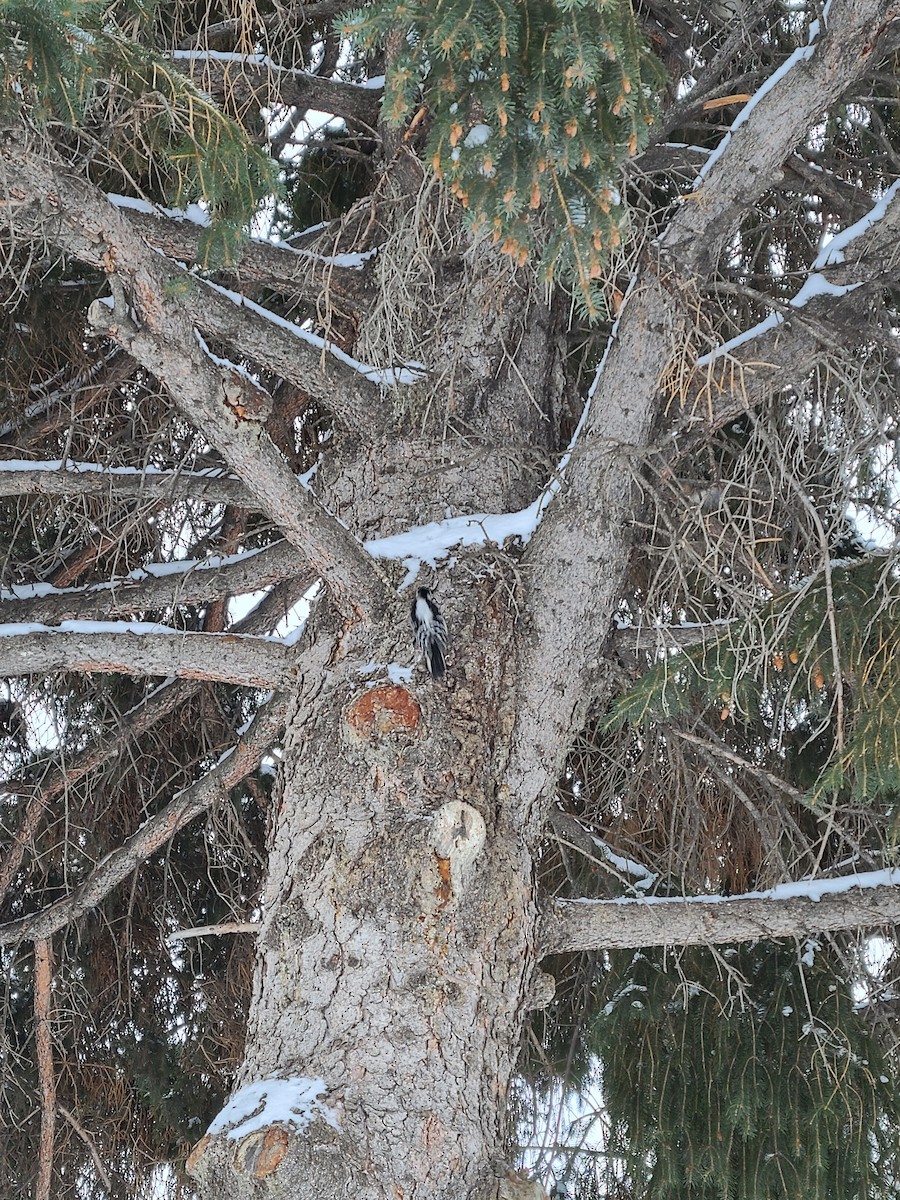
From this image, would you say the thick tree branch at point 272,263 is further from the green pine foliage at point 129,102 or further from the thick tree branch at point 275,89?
the thick tree branch at point 275,89

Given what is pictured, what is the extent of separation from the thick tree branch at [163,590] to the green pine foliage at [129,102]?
878 millimetres

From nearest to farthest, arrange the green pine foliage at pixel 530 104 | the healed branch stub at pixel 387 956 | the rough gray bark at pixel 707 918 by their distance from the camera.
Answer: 1. the green pine foliage at pixel 530 104
2. the healed branch stub at pixel 387 956
3. the rough gray bark at pixel 707 918

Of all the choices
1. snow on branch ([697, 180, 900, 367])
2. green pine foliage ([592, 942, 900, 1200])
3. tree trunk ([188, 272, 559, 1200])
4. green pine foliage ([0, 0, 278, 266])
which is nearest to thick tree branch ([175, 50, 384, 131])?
green pine foliage ([0, 0, 278, 266])

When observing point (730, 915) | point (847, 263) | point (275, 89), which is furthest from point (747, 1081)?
point (275, 89)

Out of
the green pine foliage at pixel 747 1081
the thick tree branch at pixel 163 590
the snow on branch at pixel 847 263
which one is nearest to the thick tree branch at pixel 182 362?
the thick tree branch at pixel 163 590

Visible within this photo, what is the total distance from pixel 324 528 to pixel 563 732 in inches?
28.8

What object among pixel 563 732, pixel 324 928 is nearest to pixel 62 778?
pixel 324 928

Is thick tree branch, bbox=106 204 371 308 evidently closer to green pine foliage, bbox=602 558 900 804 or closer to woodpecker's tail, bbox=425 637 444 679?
woodpecker's tail, bbox=425 637 444 679

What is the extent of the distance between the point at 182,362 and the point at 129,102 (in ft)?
2.22

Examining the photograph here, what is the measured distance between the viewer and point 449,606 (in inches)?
105

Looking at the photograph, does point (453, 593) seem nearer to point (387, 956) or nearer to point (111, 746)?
point (387, 956)

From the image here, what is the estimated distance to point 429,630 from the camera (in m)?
2.58

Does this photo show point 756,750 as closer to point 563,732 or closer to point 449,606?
point 563,732

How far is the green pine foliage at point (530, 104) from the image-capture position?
182 cm
